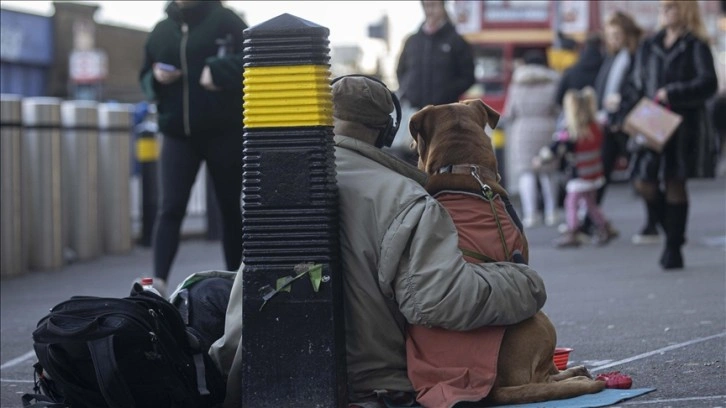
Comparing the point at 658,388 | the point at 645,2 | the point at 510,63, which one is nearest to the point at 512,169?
the point at 510,63

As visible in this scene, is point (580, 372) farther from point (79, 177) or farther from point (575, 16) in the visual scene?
point (575, 16)

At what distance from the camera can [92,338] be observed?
507 cm

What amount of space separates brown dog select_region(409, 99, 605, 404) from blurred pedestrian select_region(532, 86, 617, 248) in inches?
297

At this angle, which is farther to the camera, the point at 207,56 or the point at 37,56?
the point at 37,56

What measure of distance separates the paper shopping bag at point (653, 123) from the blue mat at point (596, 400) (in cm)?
473

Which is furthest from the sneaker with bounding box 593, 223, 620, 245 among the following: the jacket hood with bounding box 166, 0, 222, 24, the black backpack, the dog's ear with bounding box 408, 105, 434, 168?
the black backpack

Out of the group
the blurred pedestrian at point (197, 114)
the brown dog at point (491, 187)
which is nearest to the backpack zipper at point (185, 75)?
the blurred pedestrian at point (197, 114)

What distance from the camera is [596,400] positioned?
525 centimetres

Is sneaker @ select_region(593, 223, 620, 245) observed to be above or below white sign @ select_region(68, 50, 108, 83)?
below

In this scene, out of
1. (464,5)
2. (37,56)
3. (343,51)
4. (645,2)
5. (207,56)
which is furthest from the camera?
(343,51)

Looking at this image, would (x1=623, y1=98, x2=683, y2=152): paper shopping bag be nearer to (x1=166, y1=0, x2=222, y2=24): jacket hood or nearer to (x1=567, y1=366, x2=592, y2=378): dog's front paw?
(x1=166, y1=0, x2=222, y2=24): jacket hood

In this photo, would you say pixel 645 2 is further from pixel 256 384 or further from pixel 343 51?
pixel 256 384

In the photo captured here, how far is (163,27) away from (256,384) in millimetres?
3899

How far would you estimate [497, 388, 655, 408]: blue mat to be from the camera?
16.8 feet
